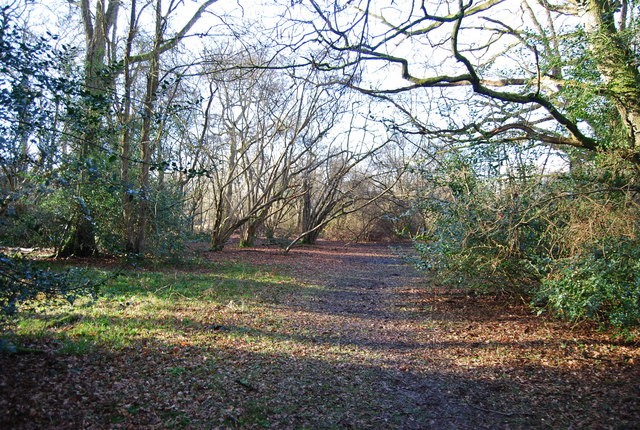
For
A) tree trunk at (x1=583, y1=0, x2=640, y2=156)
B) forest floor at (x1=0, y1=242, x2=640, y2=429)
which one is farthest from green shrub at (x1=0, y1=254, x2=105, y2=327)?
tree trunk at (x1=583, y1=0, x2=640, y2=156)

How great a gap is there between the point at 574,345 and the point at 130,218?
10.3 m

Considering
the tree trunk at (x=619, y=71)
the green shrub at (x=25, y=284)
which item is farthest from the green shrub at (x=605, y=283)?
the green shrub at (x=25, y=284)

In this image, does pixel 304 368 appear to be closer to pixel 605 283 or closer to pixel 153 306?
pixel 153 306

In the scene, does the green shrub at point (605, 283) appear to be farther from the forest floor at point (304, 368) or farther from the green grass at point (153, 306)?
the green grass at point (153, 306)

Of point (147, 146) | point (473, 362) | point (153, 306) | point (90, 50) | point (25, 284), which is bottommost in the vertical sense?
point (473, 362)

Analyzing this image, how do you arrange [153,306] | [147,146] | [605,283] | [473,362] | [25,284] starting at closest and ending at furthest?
[25,284], [605,283], [473,362], [153,306], [147,146]

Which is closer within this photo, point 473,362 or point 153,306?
point 473,362

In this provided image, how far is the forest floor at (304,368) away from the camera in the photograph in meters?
3.57

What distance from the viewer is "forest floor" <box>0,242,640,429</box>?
3.57 m

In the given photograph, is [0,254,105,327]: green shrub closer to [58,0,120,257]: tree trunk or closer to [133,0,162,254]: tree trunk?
[133,0,162,254]: tree trunk

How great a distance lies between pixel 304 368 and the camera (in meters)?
4.85

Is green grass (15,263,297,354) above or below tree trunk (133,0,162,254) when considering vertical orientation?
below

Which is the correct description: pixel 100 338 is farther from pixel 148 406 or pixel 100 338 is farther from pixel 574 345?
pixel 574 345

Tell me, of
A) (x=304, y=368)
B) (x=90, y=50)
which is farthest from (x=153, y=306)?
(x=90, y=50)
